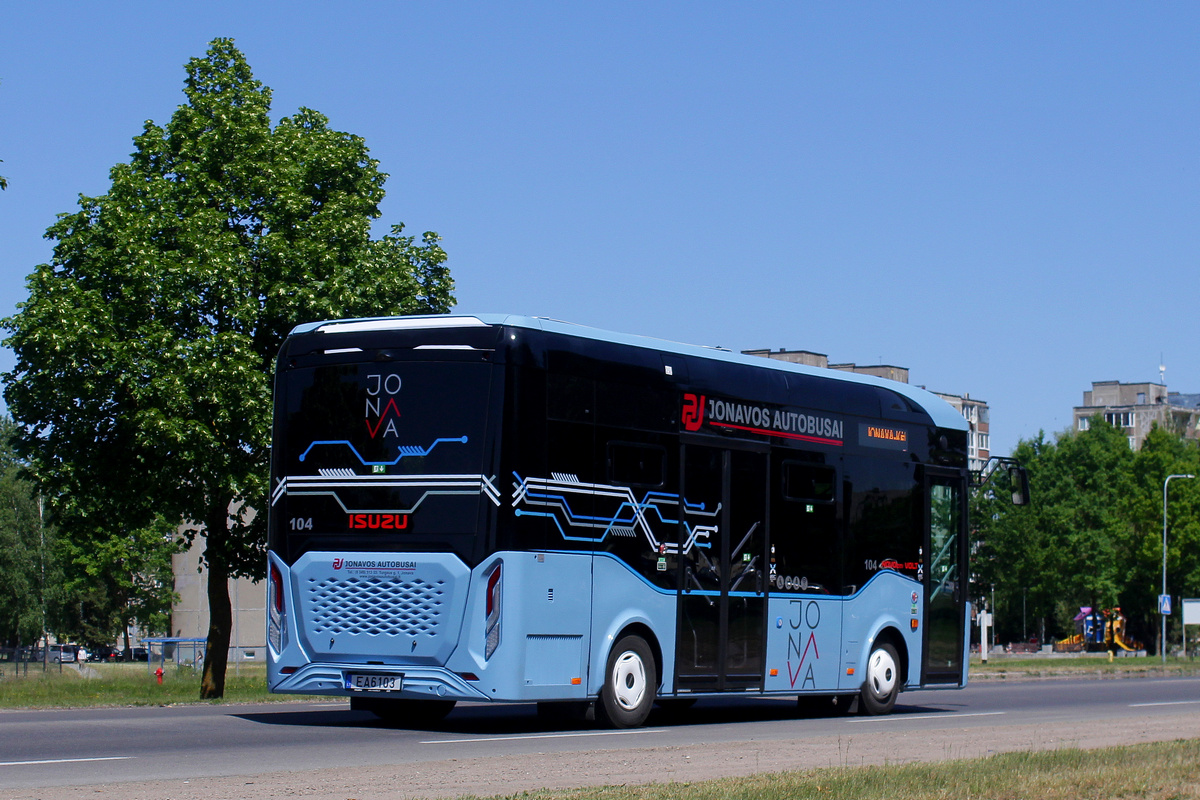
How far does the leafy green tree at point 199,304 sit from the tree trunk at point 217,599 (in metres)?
Result: 0.04

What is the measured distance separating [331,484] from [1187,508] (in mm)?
71444

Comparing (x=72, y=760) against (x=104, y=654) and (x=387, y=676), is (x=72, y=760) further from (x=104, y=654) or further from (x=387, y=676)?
(x=104, y=654)

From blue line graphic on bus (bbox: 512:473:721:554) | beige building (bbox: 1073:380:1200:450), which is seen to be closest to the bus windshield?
blue line graphic on bus (bbox: 512:473:721:554)

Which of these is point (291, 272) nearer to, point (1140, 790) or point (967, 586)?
point (967, 586)

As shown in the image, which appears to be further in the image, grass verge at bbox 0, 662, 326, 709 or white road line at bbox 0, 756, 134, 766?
grass verge at bbox 0, 662, 326, 709

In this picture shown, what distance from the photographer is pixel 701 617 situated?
15953 millimetres

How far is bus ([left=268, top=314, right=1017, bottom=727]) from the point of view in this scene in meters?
13.9

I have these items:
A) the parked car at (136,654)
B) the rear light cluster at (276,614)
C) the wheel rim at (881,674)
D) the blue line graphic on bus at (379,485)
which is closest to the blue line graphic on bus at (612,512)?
the blue line graphic on bus at (379,485)

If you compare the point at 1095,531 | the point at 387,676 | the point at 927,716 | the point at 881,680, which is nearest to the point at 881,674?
the point at 881,680

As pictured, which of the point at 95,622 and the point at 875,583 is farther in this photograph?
the point at 95,622

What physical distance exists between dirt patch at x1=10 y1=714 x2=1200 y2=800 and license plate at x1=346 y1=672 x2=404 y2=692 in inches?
87.3

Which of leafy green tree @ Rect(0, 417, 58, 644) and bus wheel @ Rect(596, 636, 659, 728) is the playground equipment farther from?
bus wheel @ Rect(596, 636, 659, 728)

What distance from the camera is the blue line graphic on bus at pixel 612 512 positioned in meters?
14.1

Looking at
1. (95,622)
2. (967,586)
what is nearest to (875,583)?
(967,586)
